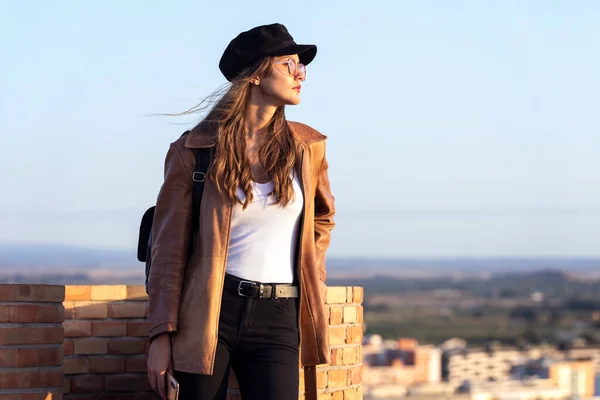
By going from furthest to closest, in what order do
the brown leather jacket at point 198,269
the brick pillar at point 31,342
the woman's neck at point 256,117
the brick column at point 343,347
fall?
the brick column at point 343,347
the brick pillar at point 31,342
the woman's neck at point 256,117
the brown leather jacket at point 198,269

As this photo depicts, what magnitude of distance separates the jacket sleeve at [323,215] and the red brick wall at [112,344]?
31.2 inches

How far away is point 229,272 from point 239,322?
0.15 meters

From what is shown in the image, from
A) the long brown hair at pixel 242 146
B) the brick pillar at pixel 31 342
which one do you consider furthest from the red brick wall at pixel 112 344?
the long brown hair at pixel 242 146

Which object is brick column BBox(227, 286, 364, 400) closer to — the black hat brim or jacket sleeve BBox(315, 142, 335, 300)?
jacket sleeve BBox(315, 142, 335, 300)

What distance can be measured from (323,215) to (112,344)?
1.29m

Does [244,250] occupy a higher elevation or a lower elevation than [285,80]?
lower

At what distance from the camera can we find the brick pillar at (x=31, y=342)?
12.4ft

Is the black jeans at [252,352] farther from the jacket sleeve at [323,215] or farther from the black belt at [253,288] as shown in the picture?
the jacket sleeve at [323,215]

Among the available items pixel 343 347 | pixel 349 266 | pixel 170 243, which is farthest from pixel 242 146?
pixel 349 266

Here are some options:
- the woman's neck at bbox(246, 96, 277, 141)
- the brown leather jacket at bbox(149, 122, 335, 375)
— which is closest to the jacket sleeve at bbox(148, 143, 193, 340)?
the brown leather jacket at bbox(149, 122, 335, 375)

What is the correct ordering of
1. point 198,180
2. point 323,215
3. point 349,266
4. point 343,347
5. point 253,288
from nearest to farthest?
point 253,288
point 198,180
point 323,215
point 343,347
point 349,266

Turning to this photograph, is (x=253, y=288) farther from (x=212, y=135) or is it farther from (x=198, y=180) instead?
(x=212, y=135)

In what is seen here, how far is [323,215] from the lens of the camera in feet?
11.9

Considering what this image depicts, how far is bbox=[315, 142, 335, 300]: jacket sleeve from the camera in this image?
11.8 ft
